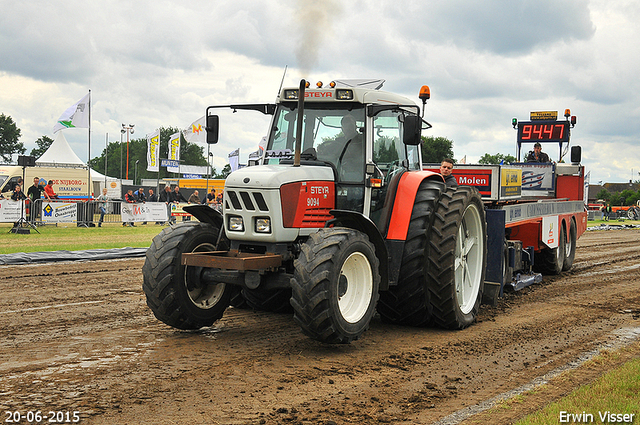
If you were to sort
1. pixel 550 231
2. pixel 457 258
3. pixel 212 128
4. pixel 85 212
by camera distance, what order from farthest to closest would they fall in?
1. pixel 85 212
2. pixel 550 231
3. pixel 457 258
4. pixel 212 128

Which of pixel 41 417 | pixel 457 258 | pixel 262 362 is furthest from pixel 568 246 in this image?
pixel 41 417

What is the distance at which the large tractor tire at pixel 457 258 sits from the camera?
677 cm

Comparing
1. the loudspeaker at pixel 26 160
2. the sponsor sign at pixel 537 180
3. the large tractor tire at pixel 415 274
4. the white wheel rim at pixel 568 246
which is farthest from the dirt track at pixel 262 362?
the loudspeaker at pixel 26 160

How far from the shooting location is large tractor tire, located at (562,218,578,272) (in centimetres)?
1281

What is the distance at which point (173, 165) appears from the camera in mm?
48938

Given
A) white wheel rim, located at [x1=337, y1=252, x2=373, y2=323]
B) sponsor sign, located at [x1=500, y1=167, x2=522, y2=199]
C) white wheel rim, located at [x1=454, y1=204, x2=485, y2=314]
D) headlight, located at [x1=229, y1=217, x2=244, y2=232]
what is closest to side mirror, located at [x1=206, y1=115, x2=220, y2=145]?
headlight, located at [x1=229, y1=217, x2=244, y2=232]

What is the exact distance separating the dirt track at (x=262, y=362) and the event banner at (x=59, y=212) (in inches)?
563

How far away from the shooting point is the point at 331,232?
5754 millimetres

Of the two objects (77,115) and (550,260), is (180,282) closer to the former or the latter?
(550,260)

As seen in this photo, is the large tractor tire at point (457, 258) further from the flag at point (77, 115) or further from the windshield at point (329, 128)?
the flag at point (77, 115)

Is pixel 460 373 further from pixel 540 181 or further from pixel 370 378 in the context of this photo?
pixel 540 181

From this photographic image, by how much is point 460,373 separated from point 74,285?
7107 mm

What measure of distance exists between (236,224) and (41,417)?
2723 mm

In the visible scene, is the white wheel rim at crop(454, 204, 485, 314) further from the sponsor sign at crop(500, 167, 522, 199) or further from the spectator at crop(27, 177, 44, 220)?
the spectator at crop(27, 177, 44, 220)
